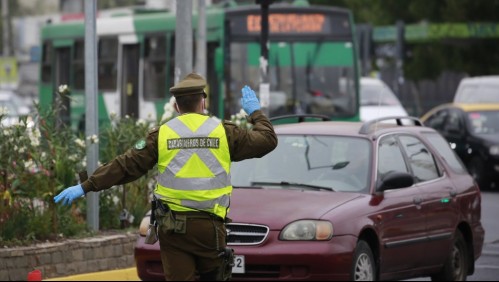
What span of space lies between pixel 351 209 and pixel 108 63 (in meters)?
16.7

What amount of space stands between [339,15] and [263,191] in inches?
514

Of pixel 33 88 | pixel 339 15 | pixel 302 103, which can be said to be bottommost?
pixel 33 88

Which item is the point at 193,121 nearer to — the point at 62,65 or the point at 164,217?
the point at 164,217

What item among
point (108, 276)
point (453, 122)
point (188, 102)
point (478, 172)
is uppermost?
point (188, 102)

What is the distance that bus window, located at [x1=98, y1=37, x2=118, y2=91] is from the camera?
86.5 ft

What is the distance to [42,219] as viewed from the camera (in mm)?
12242

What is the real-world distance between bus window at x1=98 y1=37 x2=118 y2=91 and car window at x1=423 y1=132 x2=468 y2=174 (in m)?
14.4

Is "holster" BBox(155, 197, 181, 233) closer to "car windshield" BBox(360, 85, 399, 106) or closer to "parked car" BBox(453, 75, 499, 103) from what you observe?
"parked car" BBox(453, 75, 499, 103)

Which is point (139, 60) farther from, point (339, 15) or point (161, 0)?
point (161, 0)

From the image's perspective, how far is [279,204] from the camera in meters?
10.3

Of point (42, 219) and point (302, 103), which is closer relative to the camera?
point (42, 219)

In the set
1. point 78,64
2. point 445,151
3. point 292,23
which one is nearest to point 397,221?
point 445,151

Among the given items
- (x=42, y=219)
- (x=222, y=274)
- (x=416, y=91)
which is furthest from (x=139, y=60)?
(x=416, y=91)

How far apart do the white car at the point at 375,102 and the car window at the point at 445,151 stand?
1663 centimetres
